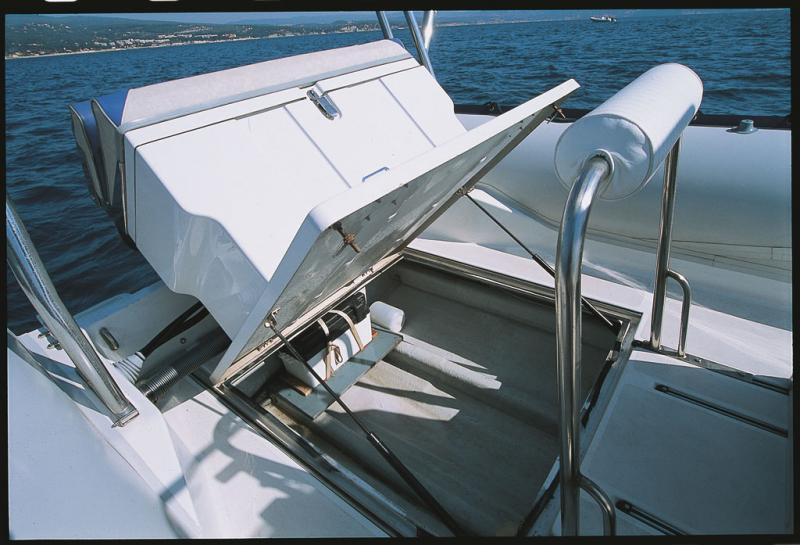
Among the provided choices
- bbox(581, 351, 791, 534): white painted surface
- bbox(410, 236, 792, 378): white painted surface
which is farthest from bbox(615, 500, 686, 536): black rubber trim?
bbox(410, 236, 792, 378): white painted surface

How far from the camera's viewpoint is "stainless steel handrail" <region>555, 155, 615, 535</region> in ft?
2.06

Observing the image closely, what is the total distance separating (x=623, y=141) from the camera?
2.24 ft

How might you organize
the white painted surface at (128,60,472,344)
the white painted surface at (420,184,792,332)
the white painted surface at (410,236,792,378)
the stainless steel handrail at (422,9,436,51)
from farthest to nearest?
the stainless steel handrail at (422,9,436,51) < the white painted surface at (420,184,792,332) < the white painted surface at (410,236,792,378) < the white painted surface at (128,60,472,344)

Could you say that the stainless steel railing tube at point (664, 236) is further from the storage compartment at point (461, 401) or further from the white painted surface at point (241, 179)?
the white painted surface at point (241, 179)

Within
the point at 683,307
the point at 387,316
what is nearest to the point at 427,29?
the point at 387,316

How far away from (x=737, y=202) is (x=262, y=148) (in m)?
2.37

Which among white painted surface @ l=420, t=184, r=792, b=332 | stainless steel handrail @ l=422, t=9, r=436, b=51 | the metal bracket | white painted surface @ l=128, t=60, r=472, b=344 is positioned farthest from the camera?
stainless steel handrail @ l=422, t=9, r=436, b=51

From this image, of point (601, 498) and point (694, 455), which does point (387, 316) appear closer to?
point (694, 455)

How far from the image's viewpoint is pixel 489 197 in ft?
10.3

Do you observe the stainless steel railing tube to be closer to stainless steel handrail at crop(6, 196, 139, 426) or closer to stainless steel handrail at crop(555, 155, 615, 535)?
stainless steel handrail at crop(555, 155, 615, 535)

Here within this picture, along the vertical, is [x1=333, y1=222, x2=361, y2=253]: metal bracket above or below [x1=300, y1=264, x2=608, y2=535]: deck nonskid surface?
above

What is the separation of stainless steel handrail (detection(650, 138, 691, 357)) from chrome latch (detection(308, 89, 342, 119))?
3.49ft

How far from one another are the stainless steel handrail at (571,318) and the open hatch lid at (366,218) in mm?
417

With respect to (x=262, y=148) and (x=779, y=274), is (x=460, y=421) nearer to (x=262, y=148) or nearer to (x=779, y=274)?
(x=262, y=148)
